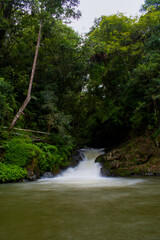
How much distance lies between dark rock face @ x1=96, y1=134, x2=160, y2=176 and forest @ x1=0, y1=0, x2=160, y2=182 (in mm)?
685

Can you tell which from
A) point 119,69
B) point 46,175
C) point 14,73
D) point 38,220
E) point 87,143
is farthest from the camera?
point 87,143

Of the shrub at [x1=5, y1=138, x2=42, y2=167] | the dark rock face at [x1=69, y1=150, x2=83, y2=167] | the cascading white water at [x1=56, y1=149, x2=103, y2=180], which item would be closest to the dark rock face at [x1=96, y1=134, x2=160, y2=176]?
the cascading white water at [x1=56, y1=149, x2=103, y2=180]

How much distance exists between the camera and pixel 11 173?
683cm

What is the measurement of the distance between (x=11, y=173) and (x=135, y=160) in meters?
7.05

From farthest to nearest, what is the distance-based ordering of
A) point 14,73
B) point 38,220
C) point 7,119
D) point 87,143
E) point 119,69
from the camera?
point 87,143
point 119,69
point 14,73
point 7,119
point 38,220

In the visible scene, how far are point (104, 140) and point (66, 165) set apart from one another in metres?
8.25

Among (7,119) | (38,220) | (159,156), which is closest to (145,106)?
(159,156)

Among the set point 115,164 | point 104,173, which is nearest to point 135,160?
point 115,164

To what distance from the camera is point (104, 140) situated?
18469 millimetres

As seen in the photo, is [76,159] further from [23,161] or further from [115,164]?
[23,161]

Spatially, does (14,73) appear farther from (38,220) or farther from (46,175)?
(38,220)

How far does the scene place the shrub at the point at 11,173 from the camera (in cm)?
662

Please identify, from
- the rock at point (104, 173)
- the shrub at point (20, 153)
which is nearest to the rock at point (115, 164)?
the rock at point (104, 173)

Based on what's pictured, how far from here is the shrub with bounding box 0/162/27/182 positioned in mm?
6616
